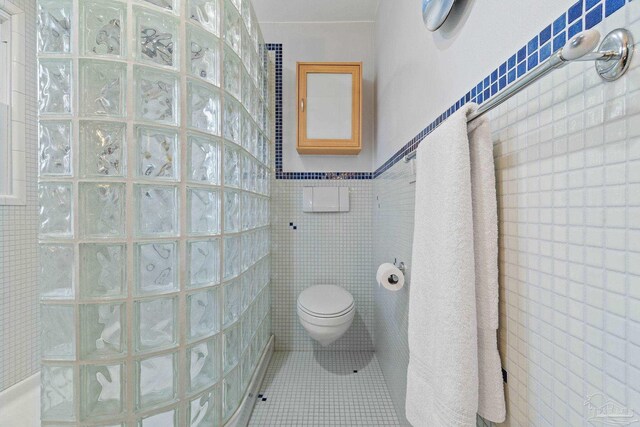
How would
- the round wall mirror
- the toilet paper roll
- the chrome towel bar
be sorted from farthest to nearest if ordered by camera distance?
the toilet paper roll < the round wall mirror < the chrome towel bar

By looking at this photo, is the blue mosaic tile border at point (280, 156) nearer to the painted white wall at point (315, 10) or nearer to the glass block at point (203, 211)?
the painted white wall at point (315, 10)

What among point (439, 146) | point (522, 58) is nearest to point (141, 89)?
point (439, 146)

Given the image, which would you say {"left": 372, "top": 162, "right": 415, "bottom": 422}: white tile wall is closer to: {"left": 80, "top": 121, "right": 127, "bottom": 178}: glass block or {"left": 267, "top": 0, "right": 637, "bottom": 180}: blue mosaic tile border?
{"left": 267, "top": 0, "right": 637, "bottom": 180}: blue mosaic tile border

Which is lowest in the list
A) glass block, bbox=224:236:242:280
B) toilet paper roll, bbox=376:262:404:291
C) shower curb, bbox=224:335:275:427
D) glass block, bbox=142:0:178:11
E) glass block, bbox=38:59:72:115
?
shower curb, bbox=224:335:275:427

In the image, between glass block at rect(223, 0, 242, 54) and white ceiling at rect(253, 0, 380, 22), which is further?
white ceiling at rect(253, 0, 380, 22)

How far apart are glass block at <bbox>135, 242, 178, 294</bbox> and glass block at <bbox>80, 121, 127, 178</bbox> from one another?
267mm

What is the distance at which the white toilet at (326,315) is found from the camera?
1.57 meters

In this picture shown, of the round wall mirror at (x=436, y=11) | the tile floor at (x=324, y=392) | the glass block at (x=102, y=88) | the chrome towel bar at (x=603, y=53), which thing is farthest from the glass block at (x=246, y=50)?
the tile floor at (x=324, y=392)

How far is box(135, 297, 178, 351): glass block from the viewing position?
2.99 feet

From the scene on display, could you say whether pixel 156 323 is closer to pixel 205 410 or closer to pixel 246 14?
pixel 205 410

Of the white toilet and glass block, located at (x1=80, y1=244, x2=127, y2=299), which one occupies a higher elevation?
glass block, located at (x1=80, y1=244, x2=127, y2=299)

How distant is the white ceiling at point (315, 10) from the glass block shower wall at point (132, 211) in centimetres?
108

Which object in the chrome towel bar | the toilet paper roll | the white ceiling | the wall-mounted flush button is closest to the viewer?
the chrome towel bar

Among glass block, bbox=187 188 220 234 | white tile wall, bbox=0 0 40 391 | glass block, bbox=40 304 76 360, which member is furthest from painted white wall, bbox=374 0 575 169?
white tile wall, bbox=0 0 40 391
